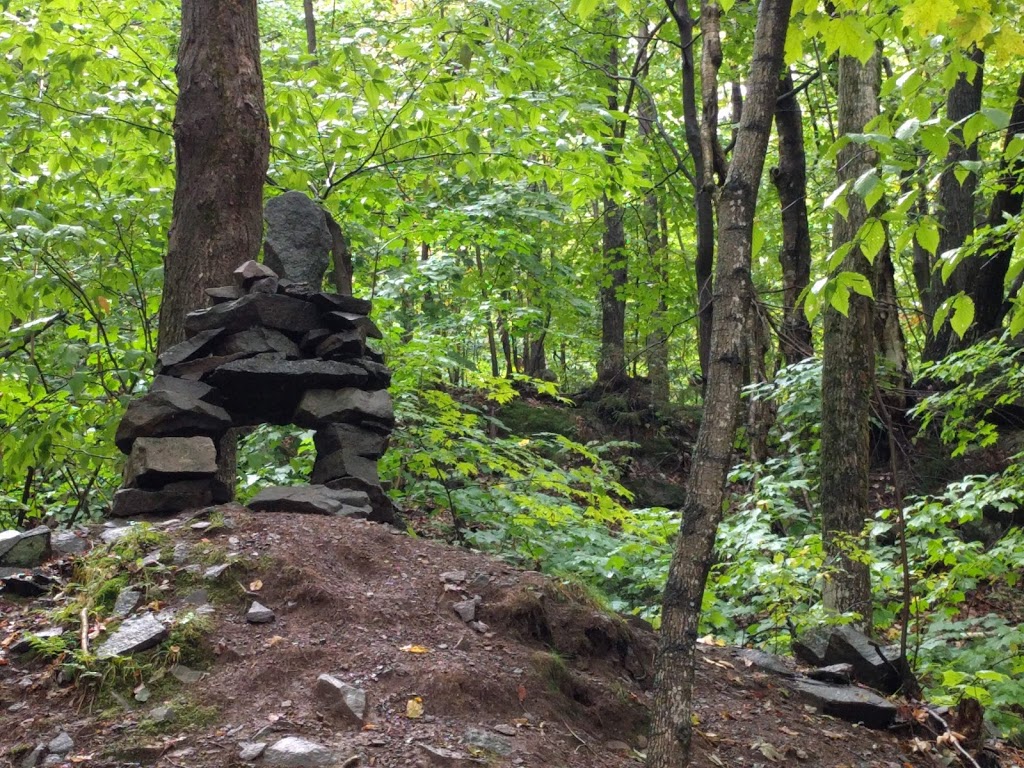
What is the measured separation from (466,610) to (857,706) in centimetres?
224

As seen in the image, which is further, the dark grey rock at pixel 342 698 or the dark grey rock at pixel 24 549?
the dark grey rock at pixel 24 549

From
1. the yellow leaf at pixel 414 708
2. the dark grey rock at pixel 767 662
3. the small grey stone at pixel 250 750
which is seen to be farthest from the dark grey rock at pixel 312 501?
the dark grey rock at pixel 767 662

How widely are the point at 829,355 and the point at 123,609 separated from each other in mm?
5158

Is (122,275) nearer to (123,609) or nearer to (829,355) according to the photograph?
(123,609)

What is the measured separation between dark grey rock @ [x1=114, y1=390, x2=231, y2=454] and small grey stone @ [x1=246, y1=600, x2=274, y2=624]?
1583mm

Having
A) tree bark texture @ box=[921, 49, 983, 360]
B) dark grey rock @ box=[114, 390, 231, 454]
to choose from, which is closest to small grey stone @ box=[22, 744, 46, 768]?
dark grey rock @ box=[114, 390, 231, 454]

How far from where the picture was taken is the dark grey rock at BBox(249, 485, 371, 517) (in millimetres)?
4828

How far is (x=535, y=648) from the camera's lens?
3.91 metres

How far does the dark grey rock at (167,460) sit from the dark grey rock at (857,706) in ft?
12.3

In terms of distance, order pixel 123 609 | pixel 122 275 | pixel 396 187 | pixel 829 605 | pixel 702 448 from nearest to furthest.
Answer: pixel 702 448 < pixel 123 609 < pixel 829 605 < pixel 122 275 < pixel 396 187

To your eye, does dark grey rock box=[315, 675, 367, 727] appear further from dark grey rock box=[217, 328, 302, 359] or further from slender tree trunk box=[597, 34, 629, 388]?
slender tree trunk box=[597, 34, 629, 388]

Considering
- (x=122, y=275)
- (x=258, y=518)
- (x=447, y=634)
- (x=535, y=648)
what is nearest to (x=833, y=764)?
(x=535, y=648)

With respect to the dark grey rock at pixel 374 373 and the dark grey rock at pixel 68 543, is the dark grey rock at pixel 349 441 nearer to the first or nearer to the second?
the dark grey rock at pixel 374 373

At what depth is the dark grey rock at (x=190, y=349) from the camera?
16.6ft
